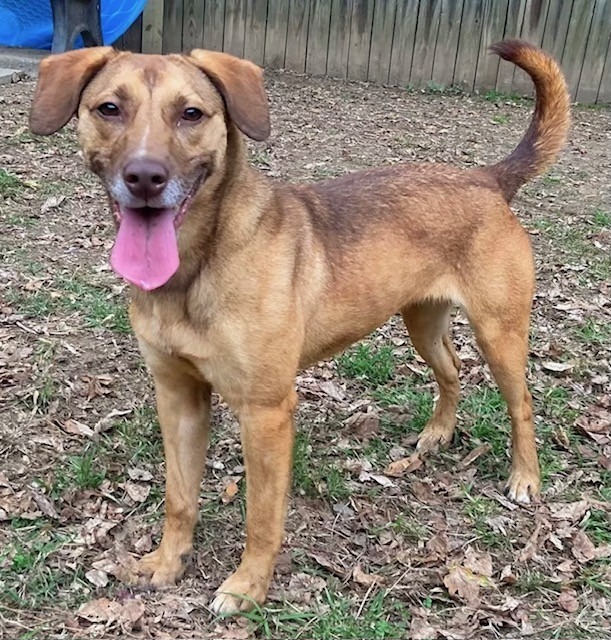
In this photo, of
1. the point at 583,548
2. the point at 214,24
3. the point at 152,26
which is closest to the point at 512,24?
the point at 214,24

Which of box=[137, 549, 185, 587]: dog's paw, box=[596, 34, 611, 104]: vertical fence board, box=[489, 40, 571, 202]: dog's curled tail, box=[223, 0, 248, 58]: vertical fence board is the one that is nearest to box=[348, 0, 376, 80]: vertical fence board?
box=[223, 0, 248, 58]: vertical fence board

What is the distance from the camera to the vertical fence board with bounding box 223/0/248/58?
1207 cm

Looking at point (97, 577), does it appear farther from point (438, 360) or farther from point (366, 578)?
point (438, 360)

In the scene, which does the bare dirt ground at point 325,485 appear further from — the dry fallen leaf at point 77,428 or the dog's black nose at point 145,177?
the dog's black nose at point 145,177

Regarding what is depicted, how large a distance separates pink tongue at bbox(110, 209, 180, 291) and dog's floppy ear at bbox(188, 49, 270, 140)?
460 mm

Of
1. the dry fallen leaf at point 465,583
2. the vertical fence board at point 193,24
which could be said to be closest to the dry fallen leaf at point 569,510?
the dry fallen leaf at point 465,583

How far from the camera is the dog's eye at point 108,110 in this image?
290 cm

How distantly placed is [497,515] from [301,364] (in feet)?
4.44

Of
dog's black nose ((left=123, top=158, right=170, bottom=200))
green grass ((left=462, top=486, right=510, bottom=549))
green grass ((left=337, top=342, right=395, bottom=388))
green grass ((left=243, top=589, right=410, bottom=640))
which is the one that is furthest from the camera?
green grass ((left=337, top=342, right=395, bottom=388))

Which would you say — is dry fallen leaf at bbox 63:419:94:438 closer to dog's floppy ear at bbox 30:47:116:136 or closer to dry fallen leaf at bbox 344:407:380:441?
dry fallen leaf at bbox 344:407:380:441

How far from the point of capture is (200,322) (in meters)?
3.09

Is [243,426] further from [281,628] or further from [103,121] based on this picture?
[103,121]

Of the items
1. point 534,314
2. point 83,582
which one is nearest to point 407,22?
point 534,314

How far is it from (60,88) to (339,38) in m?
10.0
